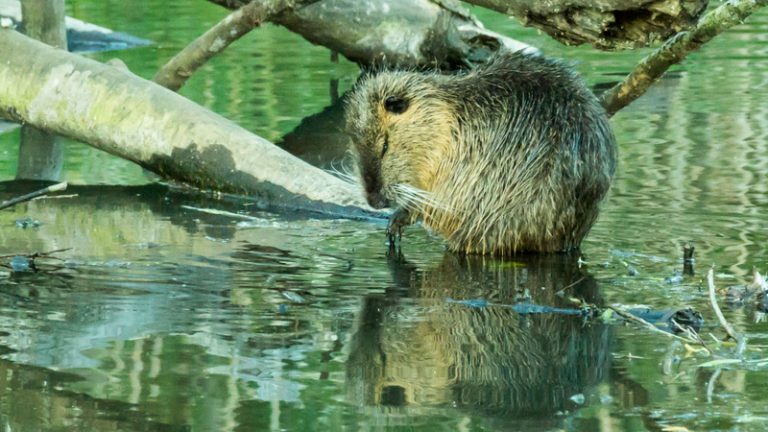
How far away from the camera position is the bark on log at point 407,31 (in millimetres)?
10422

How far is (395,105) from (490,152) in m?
0.49

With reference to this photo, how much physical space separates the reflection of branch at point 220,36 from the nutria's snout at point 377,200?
7.04 feet

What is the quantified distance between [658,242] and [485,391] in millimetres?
2262

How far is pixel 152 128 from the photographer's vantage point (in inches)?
299

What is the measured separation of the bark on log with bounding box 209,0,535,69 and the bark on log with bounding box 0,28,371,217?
270cm

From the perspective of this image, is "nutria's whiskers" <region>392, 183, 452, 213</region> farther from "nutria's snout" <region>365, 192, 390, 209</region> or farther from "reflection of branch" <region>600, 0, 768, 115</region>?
"reflection of branch" <region>600, 0, 768, 115</region>

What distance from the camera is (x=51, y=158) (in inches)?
326

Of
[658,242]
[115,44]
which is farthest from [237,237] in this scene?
[115,44]

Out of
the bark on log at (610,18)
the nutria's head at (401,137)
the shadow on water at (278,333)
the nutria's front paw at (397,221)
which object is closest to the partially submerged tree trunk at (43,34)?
the shadow on water at (278,333)

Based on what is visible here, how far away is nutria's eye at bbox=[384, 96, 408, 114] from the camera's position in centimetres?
621

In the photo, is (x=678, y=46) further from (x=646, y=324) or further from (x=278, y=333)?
(x=278, y=333)

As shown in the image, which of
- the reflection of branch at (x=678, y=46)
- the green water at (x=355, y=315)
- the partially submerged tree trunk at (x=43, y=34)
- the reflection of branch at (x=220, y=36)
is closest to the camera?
the green water at (x=355, y=315)

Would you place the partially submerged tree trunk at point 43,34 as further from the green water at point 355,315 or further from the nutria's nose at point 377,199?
the nutria's nose at point 377,199

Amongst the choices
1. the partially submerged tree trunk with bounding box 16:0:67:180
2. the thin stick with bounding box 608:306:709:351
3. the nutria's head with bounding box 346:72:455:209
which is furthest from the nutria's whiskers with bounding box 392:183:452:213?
the partially submerged tree trunk with bounding box 16:0:67:180
